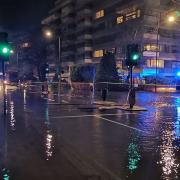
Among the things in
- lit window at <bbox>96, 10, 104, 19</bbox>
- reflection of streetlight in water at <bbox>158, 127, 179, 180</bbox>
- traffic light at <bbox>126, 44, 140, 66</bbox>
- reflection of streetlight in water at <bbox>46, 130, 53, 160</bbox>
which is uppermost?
lit window at <bbox>96, 10, 104, 19</bbox>

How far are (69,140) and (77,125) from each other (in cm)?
357

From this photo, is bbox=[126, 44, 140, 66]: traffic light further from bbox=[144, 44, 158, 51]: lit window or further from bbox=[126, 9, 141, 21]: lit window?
bbox=[126, 9, 141, 21]: lit window

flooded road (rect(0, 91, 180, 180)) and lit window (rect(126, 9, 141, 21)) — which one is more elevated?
lit window (rect(126, 9, 141, 21))

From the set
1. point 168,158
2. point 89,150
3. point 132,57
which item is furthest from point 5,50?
point 168,158

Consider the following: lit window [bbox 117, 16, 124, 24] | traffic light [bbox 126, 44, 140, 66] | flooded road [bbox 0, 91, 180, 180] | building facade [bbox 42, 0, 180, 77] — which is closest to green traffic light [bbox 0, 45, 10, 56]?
flooded road [bbox 0, 91, 180, 180]

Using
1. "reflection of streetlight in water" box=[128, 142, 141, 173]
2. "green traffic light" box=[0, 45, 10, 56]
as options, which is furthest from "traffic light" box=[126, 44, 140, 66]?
"reflection of streetlight in water" box=[128, 142, 141, 173]

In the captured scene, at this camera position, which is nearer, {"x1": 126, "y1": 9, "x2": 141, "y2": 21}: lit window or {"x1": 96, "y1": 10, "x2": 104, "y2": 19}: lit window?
{"x1": 126, "y1": 9, "x2": 141, "y2": 21}: lit window

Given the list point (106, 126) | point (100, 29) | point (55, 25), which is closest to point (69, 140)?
point (106, 126)

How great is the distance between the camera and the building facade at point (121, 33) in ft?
226

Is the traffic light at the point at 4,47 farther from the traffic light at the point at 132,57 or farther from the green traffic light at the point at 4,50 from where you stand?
the traffic light at the point at 132,57

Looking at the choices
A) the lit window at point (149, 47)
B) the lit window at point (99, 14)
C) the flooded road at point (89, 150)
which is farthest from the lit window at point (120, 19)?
the flooded road at point (89, 150)

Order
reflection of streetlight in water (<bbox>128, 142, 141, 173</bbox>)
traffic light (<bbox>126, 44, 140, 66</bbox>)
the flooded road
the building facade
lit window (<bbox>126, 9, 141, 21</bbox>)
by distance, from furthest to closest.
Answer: lit window (<bbox>126, 9, 141, 21</bbox>) < the building facade < traffic light (<bbox>126, 44, 140, 66</bbox>) < reflection of streetlight in water (<bbox>128, 142, 141, 173</bbox>) < the flooded road

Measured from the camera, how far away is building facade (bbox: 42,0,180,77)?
68.8 metres

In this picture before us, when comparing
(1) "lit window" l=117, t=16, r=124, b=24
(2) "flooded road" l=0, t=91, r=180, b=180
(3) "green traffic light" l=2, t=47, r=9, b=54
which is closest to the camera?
(2) "flooded road" l=0, t=91, r=180, b=180
